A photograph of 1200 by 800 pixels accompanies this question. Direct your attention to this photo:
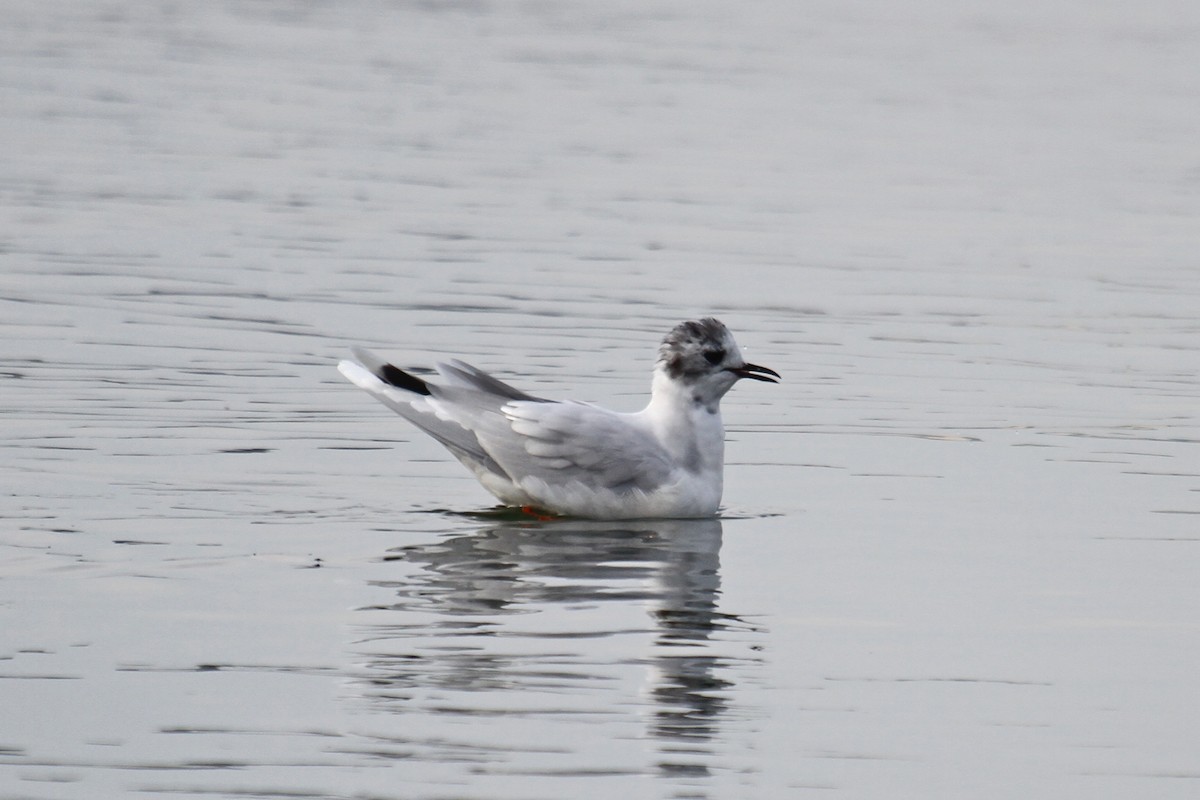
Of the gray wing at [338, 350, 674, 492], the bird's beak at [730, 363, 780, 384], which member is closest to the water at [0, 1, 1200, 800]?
the gray wing at [338, 350, 674, 492]

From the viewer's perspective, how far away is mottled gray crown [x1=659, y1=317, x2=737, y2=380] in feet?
38.6

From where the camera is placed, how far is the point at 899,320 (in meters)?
16.9

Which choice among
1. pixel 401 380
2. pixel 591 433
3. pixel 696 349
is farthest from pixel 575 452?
pixel 401 380

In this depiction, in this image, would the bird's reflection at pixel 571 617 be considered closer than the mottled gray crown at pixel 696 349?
Yes

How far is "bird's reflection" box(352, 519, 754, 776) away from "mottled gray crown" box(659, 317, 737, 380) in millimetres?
814

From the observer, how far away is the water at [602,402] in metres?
7.96

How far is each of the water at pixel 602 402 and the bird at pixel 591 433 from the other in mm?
194

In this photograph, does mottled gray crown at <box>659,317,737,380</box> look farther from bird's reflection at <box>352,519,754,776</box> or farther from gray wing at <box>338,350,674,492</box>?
bird's reflection at <box>352,519,754,776</box>

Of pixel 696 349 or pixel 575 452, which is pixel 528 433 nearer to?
pixel 575 452

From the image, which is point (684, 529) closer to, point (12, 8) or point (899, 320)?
point (899, 320)

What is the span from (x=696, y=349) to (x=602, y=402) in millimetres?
2238

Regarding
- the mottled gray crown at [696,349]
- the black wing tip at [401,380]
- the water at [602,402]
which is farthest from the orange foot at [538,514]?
the mottled gray crown at [696,349]

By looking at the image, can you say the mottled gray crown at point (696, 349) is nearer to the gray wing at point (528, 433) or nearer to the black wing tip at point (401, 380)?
the gray wing at point (528, 433)

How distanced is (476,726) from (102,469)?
179 inches
